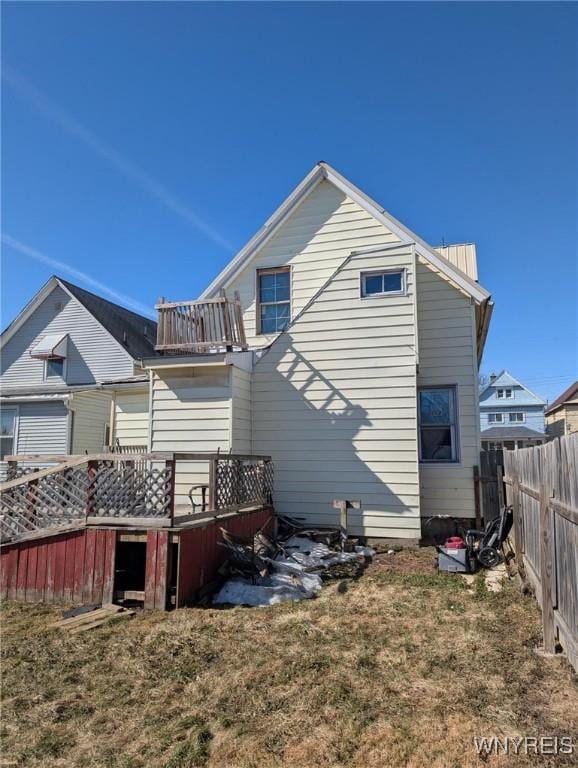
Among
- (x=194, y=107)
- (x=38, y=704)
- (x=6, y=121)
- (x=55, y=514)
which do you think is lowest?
(x=38, y=704)

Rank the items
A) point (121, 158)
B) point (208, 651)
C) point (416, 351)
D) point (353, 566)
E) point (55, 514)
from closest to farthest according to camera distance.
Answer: point (208, 651)
point (55, 514)
point (353, 566)
point (416, 351)
point (121, 158)

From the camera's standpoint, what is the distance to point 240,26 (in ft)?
27.4

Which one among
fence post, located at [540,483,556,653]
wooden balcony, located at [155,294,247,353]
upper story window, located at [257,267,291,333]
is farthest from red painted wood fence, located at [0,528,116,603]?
upper story window, located at [257,267,291,333]

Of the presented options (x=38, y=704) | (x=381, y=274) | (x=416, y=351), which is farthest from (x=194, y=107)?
(x=38, y=704)

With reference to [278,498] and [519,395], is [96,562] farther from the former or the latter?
[519,395]

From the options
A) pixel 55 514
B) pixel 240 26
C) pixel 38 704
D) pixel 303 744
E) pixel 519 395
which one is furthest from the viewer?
pixel 519 395

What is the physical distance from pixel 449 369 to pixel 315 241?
441cm

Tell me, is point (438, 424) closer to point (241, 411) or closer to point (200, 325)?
point (241, 411)

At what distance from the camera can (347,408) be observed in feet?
30.3

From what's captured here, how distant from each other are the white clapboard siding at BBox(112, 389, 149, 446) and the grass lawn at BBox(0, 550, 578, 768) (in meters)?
6.52

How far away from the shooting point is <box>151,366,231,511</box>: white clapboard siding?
8.86 m

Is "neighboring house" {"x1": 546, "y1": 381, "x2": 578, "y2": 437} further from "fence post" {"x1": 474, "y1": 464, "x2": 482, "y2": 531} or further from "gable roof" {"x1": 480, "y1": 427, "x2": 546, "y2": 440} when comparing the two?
"fence post" {"x1": 474, "y1": 464, "x2": 482, "y2": 531}

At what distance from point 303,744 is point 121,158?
14032mm

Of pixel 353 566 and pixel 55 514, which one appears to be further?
pixel 353 566
